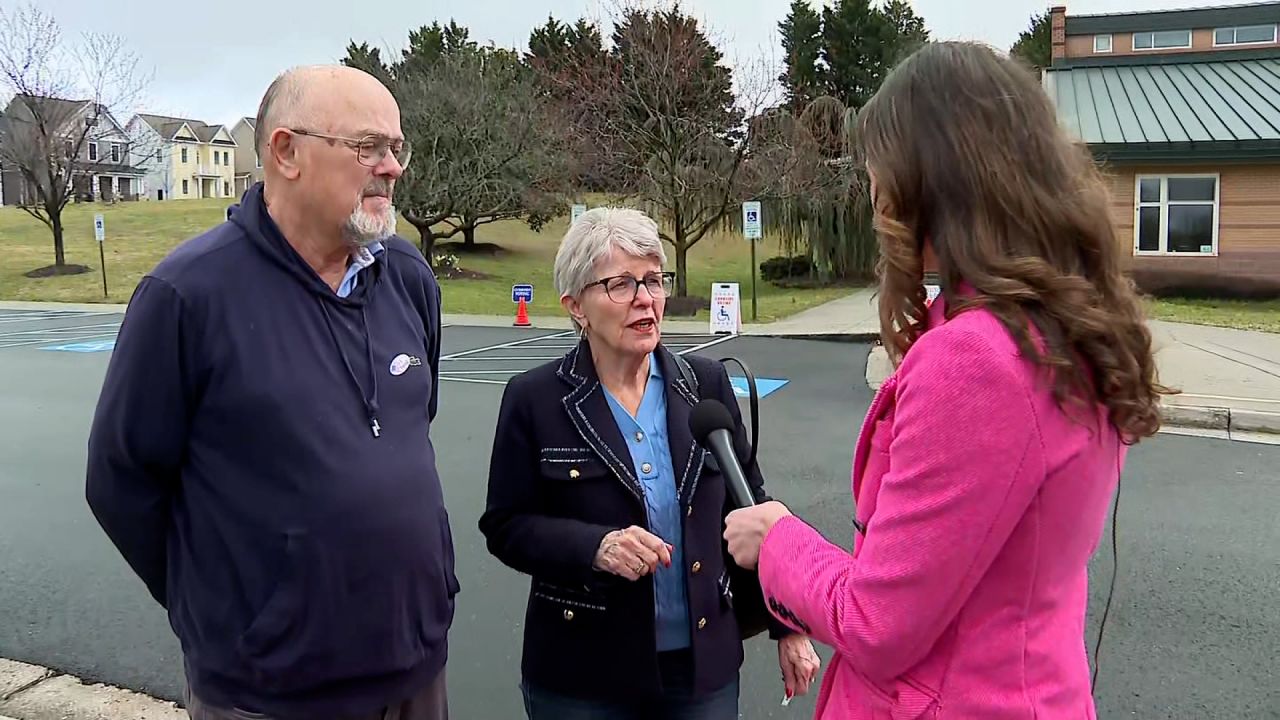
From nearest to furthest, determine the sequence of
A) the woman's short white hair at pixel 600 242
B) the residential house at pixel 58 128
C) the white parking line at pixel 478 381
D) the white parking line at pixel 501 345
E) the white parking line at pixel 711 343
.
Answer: the woman's short white hair at pixel 600 242, the white parking line at pixel 478 381, the white parking line at pixel 501 345, the white parking line at pixel 711 343, the residential house at pixel 58 128

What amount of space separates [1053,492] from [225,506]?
5.53 ft

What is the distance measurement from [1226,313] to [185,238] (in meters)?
33.4

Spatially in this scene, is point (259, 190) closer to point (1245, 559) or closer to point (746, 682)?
point (746, 682)

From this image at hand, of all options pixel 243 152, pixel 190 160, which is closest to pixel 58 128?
pixel 190 160

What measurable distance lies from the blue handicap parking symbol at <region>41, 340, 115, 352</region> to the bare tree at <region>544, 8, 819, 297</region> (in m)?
11.3

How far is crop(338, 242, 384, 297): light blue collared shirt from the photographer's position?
94.0 inches

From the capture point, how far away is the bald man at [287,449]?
211cm

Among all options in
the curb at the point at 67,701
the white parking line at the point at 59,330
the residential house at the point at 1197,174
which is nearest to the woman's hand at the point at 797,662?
the curb at the point at 67,701

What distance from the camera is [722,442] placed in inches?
75.2

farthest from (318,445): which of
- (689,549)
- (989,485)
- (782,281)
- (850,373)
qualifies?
(782,281)

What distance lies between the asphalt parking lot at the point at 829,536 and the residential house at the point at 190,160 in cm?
7912

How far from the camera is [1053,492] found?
1.39 meters

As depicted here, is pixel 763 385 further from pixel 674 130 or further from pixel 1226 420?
pixel 674 130

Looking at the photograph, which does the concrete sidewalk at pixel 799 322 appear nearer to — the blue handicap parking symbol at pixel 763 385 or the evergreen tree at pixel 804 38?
the blue handicap parking symbol at pixel 763 385
